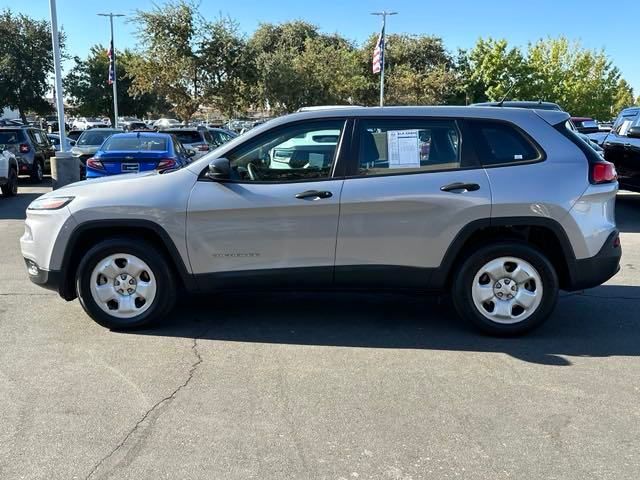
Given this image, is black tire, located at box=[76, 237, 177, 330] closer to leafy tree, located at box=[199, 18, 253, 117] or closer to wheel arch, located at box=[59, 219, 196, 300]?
wheel arch, located at box=[59, 219, 196, 300]

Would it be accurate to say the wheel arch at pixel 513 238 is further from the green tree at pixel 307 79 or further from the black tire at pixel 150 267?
the green tree at pixel 307 79

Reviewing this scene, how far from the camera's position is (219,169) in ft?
15.4

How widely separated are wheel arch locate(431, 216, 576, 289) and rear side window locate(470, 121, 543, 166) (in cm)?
48

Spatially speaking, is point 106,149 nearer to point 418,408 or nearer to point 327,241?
point 327,241

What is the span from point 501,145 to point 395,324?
174 cm

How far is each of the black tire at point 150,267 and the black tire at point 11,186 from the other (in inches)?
408

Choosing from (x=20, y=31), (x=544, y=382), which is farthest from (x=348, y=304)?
(x=20, y=31)

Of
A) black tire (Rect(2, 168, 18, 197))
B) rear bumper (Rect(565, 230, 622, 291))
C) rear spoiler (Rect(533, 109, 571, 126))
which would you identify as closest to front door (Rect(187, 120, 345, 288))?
rear spoiler (Rect(533, 109, 571, 126))

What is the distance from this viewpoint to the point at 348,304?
19.3 ft

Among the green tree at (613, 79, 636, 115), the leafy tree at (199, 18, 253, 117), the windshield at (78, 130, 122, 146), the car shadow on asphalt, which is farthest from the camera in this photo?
the green tree at (613, 79, 636, 115)

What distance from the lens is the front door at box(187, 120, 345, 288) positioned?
4.73 meters

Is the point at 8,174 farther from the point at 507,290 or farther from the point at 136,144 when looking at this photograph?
the point at 507,290

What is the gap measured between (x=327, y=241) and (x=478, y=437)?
1.95 m

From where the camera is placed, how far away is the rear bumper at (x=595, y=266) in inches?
189
